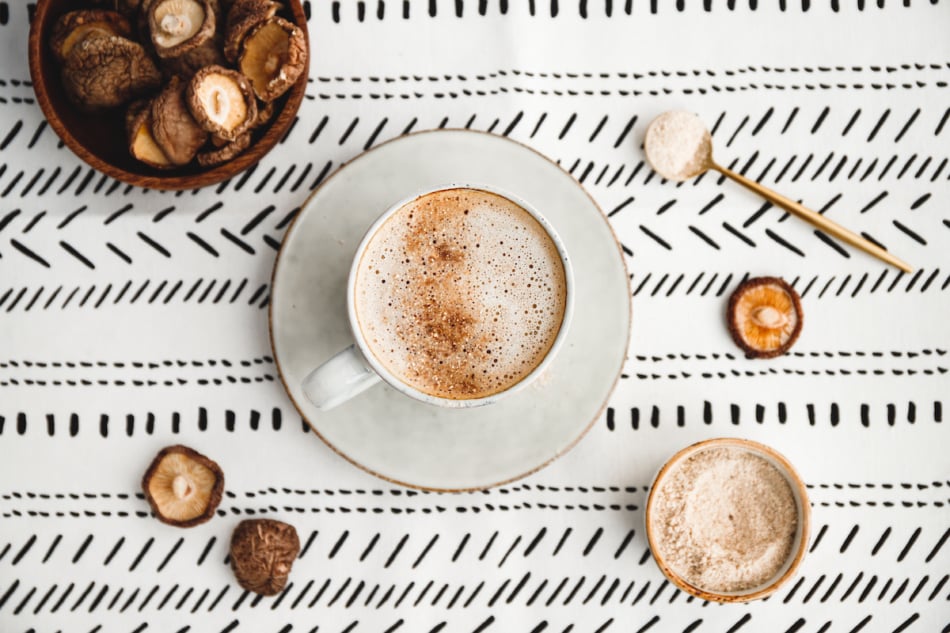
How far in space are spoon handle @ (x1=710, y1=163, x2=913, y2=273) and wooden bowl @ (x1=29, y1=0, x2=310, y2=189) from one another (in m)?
0.55

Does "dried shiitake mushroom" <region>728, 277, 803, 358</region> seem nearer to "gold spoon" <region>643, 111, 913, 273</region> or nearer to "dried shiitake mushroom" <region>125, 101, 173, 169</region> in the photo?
"gold spoon" <region>643, 111, 913, 273</region>

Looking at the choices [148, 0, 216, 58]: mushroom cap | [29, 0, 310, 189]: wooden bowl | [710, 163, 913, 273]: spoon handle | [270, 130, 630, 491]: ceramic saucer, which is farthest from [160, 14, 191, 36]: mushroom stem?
[710, 163, 913, 273]: spoon handle

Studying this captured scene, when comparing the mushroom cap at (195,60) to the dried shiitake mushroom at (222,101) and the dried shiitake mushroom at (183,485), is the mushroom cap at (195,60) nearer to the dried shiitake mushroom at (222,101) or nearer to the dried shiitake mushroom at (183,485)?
the dried shiitake mushroom at (222,101)

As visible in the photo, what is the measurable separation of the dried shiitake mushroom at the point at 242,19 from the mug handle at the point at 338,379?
38 cm

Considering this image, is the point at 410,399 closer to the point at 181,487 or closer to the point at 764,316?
the point at 181,487

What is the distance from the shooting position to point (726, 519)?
0.94 meters

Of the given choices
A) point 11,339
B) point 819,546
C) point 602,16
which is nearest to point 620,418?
point 819,546

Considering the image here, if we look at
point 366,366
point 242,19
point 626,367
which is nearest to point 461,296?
point 366,366

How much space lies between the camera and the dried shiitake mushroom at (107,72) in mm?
848

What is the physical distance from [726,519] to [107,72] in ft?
3.03

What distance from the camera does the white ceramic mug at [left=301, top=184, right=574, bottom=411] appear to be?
74 cm

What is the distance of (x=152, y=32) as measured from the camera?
848 millimetres

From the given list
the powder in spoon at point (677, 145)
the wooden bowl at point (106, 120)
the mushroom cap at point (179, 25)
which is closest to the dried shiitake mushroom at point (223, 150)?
the wooden bowl at point (106, 120)

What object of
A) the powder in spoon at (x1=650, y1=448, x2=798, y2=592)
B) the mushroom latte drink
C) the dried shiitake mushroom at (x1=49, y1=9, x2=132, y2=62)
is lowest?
the powder in spoon at (x1=650, y1=448, x2=798, y2=592)
